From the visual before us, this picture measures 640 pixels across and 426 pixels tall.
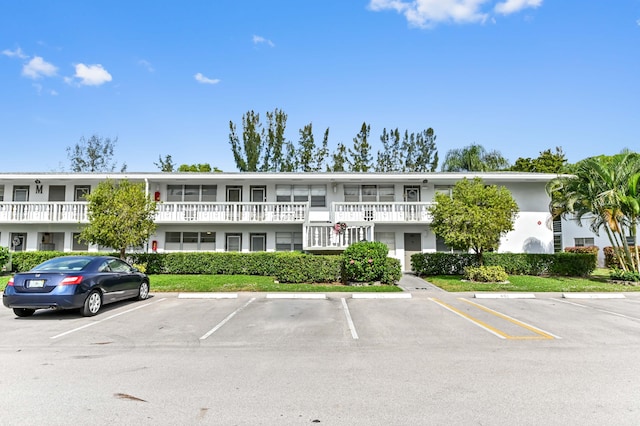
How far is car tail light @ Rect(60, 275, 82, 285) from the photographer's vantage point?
27.2 feet

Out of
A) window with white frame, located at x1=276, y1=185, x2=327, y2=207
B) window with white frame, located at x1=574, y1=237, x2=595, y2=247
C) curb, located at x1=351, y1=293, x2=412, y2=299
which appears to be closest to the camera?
curb, located at x1=351, y1=293, x2=412, y2=299

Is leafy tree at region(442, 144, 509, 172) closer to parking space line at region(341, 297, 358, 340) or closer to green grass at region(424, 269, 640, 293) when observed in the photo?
green grass at region(424, 269, 640, 293)

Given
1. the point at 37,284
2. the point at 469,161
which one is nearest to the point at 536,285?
the point at 37,284

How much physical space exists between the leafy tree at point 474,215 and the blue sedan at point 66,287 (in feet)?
40.5

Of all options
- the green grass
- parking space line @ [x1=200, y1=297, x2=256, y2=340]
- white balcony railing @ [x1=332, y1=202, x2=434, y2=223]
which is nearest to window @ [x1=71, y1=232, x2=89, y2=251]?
white balcony railing @ [x1=332, y1=202, x2=434, y2=223]

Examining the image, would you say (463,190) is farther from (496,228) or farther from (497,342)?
(497,342)

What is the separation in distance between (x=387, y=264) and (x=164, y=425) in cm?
1150

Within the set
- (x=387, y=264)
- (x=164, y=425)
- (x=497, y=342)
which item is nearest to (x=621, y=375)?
(x=497, y=342)

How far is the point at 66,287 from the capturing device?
27.1ft

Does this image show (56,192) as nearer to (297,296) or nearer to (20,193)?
(20,193)

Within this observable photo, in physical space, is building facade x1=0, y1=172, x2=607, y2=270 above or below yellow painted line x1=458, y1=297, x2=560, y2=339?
above

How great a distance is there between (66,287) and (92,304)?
82 centimetres

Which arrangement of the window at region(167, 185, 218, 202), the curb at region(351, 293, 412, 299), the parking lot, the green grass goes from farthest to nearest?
1. the window at region(167, 185, 218, 202)
2. the green grass
3. the curb at region(351, 293, 412, 299)
4. the parking lot

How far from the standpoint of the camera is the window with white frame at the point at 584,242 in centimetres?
2452
